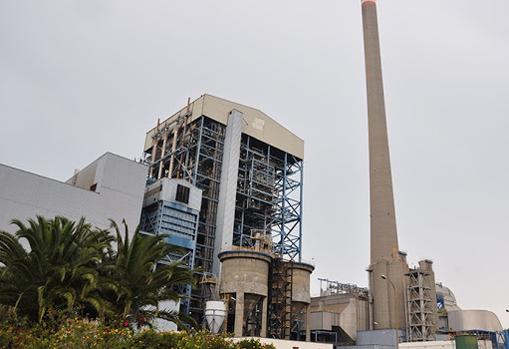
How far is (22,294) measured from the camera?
2047 centimetres

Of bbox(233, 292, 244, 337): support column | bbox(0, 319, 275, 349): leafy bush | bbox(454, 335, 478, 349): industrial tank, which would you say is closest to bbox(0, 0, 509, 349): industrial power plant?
bbox(233, 292, 244, 337): support column

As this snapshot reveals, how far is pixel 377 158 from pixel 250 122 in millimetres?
19714

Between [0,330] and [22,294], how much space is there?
2.72 metres

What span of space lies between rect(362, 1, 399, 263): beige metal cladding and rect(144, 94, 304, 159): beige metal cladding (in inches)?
606

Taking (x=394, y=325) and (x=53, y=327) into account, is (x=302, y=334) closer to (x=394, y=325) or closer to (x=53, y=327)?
(x=394, y=325)

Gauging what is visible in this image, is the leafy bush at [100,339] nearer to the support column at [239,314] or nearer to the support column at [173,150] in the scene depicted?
the support column at [239,314]

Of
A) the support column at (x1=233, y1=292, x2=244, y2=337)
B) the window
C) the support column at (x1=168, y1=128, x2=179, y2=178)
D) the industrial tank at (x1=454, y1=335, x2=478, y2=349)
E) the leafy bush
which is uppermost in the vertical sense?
the support column at (x1=168, y1=128, x2=179, y2=178)

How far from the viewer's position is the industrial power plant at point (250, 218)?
50219mm

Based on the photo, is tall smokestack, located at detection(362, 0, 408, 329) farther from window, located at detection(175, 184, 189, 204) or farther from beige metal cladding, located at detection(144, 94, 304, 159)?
window, located at detection(175, 184, 189, 204)

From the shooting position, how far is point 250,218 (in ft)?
244

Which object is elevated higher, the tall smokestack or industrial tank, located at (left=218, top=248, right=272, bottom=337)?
the tall smokestack

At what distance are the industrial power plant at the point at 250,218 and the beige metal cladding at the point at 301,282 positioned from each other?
115 millimetres

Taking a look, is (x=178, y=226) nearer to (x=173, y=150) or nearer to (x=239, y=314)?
(x=239, y=314)

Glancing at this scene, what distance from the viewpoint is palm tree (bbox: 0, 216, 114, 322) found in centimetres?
2089
